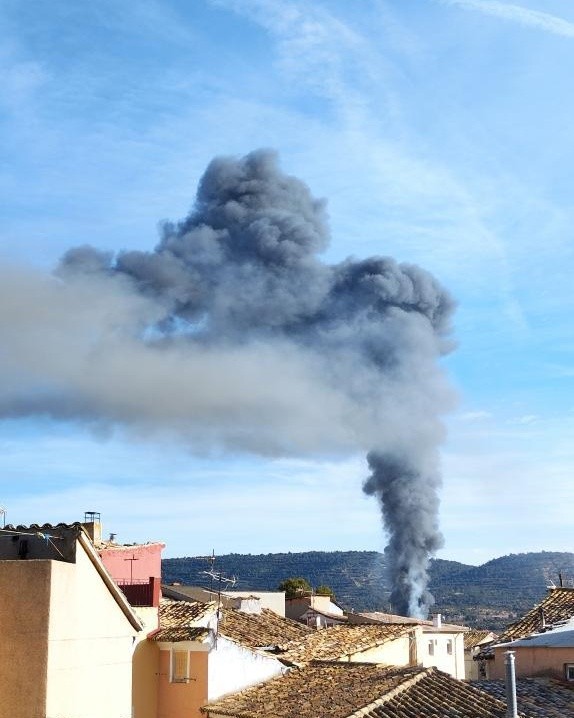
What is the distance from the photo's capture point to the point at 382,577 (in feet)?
336

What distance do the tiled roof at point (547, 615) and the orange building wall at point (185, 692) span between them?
7.79m

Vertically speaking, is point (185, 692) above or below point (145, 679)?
below

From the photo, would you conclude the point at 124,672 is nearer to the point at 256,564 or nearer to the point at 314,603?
the point at 314,603

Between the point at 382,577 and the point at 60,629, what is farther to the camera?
the point at 382,577

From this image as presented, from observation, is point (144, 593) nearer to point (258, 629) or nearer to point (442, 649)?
point (258, 629)

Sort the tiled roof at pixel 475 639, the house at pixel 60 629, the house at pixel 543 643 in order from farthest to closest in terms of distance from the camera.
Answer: the tiled roof at pixel 475 639
the house at pixel 543 643
the house at pixel 60 629

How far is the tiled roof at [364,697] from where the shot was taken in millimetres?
14641

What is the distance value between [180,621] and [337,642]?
14.6ft

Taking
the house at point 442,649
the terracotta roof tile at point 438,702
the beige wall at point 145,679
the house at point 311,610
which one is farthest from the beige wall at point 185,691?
the house at point 311,610

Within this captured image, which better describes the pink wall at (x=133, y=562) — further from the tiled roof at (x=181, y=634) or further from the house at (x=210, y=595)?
the house at (x=210, y=595)

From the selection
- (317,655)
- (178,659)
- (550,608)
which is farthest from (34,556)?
(550,608)

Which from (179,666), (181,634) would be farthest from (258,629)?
→ (181,634)

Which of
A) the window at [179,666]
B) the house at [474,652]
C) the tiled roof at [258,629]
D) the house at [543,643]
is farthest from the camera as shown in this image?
the house at [474,652]

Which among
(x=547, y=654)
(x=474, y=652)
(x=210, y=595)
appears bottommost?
(x=474, y=652)
